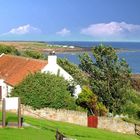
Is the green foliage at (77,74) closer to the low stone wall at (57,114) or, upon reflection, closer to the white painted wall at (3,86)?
the white painted wall at (3,86)

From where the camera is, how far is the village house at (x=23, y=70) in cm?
4956

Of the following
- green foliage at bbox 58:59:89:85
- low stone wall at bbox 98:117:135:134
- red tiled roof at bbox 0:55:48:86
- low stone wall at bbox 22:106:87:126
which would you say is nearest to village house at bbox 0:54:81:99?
red tiled roof at bbox 0:55:48:86

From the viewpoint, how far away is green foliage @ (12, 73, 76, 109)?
43.3m

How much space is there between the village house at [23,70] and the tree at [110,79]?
12.0ft

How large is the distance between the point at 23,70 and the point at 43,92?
9.54 meters

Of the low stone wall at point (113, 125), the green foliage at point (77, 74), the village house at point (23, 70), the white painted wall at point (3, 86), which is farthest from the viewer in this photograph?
the green foliage at point (77, 74)

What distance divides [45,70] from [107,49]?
844 centimetres

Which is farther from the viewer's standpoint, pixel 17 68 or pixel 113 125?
pixel 17 68

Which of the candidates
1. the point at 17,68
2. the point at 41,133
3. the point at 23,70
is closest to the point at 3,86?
the point at 23,70

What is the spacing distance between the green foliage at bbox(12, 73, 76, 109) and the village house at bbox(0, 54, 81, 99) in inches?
141

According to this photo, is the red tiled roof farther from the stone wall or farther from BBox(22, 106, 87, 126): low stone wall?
the stone wall

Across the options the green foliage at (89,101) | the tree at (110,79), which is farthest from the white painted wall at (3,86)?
the tree at (110,79)

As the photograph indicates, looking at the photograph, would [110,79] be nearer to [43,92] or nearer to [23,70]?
[23,70]

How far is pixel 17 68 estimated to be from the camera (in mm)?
53969
